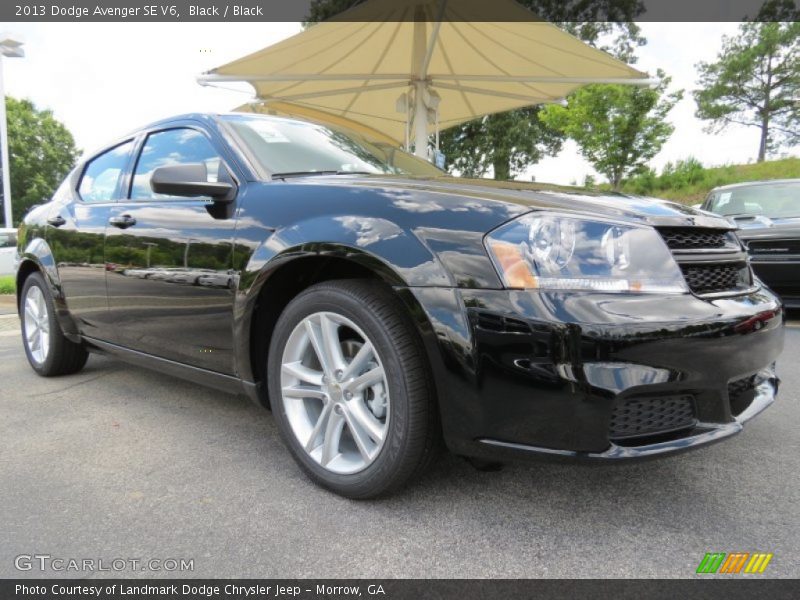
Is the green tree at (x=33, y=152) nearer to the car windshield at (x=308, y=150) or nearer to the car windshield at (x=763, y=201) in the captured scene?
the car windshield at (x=763, y=201)

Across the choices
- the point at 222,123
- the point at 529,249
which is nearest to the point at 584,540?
the point at 529,249

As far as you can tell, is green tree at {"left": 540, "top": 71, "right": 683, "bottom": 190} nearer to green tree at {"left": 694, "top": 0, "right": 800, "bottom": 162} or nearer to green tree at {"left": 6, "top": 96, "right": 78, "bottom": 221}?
green tree at {"left": 694, "top": 0, "right": 800, "bottom": 162}

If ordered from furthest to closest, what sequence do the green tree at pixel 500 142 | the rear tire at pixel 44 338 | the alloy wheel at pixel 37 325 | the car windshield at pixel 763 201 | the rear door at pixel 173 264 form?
the green tree at pixel 500 142 < the car windshield at pixel 763 201 < the alloy wheel at pixel 37 325 < the rear tire at pixel 44 338 < the rear door at pixel 173 264

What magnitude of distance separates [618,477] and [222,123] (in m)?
2.33

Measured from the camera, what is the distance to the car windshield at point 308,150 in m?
2.60

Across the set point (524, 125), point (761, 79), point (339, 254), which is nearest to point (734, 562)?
point (339, 254)

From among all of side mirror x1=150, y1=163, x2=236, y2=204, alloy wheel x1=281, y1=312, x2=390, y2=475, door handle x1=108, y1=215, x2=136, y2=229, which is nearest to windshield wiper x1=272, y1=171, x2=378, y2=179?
side mirror x1=150, y1=163, x2=236, y2=204

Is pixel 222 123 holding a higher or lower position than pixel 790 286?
higher

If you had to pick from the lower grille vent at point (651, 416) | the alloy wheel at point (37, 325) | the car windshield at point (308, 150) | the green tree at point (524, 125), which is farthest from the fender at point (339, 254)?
the green tree at point (524, 125)

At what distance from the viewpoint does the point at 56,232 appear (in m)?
3.61

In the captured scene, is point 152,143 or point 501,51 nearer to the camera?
point 152,143

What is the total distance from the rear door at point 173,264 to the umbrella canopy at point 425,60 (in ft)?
18.2

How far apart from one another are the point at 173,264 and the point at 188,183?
469 mm

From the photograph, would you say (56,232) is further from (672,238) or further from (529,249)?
(672,238)
